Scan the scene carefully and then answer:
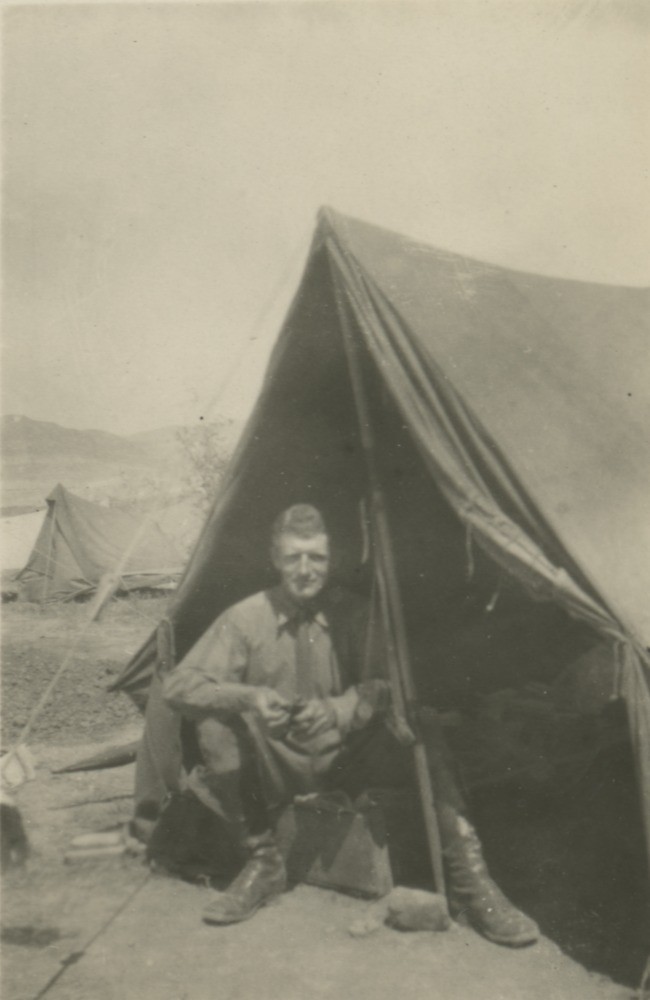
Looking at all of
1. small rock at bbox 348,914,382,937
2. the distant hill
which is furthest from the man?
the distant hill

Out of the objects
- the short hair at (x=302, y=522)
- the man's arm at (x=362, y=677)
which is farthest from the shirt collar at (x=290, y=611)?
the short hair at (x=302, y=522)

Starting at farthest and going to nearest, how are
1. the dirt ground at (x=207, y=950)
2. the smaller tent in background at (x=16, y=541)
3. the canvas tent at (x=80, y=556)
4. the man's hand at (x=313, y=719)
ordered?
1. the smaller tent in background at (x=16, y=541)
2. the canvas tent at (x=80, y=556)
3. the man's hand at (x=313, y=719)
4. the dirt ground at (x=207, y=950)

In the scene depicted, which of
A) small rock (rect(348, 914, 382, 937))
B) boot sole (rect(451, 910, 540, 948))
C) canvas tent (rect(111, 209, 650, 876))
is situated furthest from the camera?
small rock (rect(348, 914, 382, 937))

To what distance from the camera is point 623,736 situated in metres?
4.26

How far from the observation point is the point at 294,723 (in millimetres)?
3859

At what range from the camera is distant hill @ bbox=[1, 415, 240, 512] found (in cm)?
2736

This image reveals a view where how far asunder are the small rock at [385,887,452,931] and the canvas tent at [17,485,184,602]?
12681 millimetres

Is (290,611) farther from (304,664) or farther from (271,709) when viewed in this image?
(271,709)

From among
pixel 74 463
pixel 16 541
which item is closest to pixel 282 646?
pixel 16 541

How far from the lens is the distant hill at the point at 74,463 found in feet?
89.8

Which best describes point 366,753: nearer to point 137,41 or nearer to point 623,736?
point 623,736

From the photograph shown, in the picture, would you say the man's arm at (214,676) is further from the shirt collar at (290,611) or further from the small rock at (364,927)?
the small rock at (364,927)

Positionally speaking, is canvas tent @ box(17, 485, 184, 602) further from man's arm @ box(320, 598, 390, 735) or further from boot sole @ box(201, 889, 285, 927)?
boot sole @ box(201, 889, 285, 927)

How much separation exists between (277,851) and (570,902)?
4.24 feet
